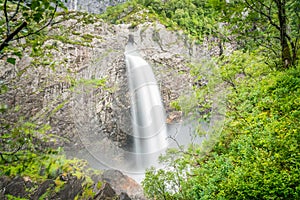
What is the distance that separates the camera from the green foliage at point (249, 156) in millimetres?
1929

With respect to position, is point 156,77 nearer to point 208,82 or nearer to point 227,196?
point 208,82

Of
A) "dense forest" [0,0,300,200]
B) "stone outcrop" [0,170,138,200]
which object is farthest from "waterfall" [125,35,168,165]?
"stone outcrop" [0,170,138,200]

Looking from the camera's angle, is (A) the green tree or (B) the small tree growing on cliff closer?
→ (B) the small tree growing on cliff

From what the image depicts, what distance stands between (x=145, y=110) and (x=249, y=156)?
45.9 inches

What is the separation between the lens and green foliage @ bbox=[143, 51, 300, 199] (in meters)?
1.93

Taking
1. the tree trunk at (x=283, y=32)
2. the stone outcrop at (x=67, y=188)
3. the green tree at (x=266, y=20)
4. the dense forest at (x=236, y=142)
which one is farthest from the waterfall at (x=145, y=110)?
the tree trunk at (x=283, y=32)

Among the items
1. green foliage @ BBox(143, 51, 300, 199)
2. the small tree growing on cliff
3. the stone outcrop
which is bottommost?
the stone outcrop

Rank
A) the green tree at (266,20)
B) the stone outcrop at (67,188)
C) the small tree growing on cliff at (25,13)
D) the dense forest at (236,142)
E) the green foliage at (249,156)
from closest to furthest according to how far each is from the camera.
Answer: the small tree growing on cliff at (25,13) < the dense forest at (236,142) < the green foliage at (249,156) < the stone outcrop at (67,188) < the green tree at (266,20)

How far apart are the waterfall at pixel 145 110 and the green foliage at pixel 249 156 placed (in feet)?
0.80

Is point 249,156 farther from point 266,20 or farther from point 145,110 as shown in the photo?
point 266,20

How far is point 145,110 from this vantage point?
2.49 meters

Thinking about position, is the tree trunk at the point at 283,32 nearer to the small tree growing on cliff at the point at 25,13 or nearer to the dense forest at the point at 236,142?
the dense forest at the point at 236,142

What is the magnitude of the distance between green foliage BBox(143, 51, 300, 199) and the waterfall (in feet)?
0.80

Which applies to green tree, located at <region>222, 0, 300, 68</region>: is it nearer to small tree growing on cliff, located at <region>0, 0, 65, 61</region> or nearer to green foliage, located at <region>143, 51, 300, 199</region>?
green foliage, located at <region>143, 51, 300, 199</region>
